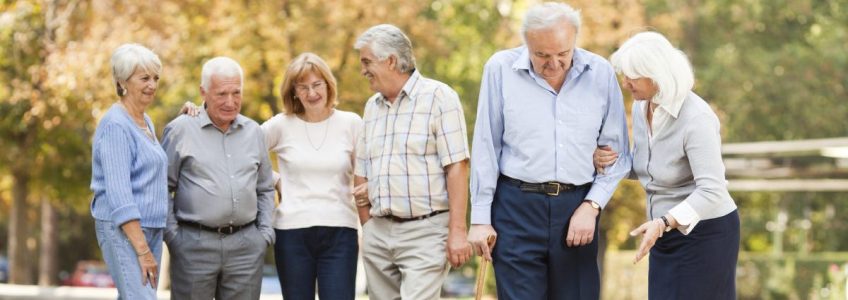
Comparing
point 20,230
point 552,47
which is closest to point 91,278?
point 20,230

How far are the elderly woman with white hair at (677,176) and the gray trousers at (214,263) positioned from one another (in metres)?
1.67

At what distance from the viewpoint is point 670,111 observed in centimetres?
469

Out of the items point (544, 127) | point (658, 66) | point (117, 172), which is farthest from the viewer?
point (117, 172)

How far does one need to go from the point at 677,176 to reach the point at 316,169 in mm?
1717

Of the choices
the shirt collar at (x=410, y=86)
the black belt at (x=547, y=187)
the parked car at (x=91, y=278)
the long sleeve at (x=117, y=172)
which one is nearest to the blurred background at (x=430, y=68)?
the parked car at (x=91, y=278)

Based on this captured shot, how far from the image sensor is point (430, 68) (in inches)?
714

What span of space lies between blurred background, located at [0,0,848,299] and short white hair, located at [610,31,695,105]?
10468mm

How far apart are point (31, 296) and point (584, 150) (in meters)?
9.04

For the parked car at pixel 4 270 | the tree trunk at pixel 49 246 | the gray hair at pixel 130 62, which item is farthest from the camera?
the parked car at pixel 4 270

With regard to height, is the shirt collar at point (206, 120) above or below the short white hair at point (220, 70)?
below

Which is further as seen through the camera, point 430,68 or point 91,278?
point 91,278

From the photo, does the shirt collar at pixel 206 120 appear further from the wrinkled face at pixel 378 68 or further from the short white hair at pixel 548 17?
the short white hair at pixel 548 17

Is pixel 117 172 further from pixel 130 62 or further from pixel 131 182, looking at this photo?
pixel 130 62

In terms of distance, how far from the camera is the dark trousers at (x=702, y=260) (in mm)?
4789
